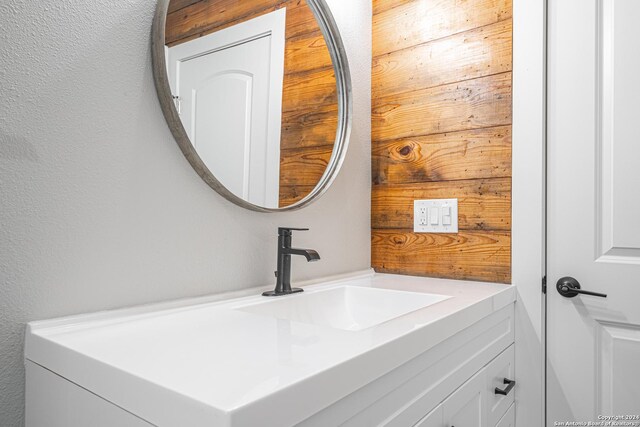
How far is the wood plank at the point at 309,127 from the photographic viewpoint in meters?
1.22

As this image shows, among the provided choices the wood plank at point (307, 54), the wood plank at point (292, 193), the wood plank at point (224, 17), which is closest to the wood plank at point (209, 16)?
the wood plank at point (224, 17)

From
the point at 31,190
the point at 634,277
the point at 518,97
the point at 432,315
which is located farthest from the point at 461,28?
the point at 31,190

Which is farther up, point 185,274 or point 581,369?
point 185,274

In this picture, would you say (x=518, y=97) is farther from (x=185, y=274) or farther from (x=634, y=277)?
(x=185, y=274)

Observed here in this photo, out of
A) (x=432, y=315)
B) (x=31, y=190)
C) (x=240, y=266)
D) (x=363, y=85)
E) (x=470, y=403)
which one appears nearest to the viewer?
(x=31, y=190)

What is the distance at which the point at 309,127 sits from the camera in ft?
4.28

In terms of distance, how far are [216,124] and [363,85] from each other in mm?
791

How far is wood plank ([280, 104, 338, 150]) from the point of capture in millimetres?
1219

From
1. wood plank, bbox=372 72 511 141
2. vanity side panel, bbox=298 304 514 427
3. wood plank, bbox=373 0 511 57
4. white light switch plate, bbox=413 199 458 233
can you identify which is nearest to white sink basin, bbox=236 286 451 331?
vanity side panel, bbox=298 304 514 427

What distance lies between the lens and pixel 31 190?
71cm

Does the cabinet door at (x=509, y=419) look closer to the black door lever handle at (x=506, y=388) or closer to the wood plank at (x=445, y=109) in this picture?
the black door lever handle at (x=506, y=388)

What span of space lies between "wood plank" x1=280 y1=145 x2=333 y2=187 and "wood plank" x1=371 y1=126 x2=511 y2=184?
0.31m

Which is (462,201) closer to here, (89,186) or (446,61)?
(446,61)

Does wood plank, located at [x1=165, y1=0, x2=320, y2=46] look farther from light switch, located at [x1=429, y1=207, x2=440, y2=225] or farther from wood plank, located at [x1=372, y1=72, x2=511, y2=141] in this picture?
light switch, located at [x1=429, y1=207, x2=440, y2=225]
